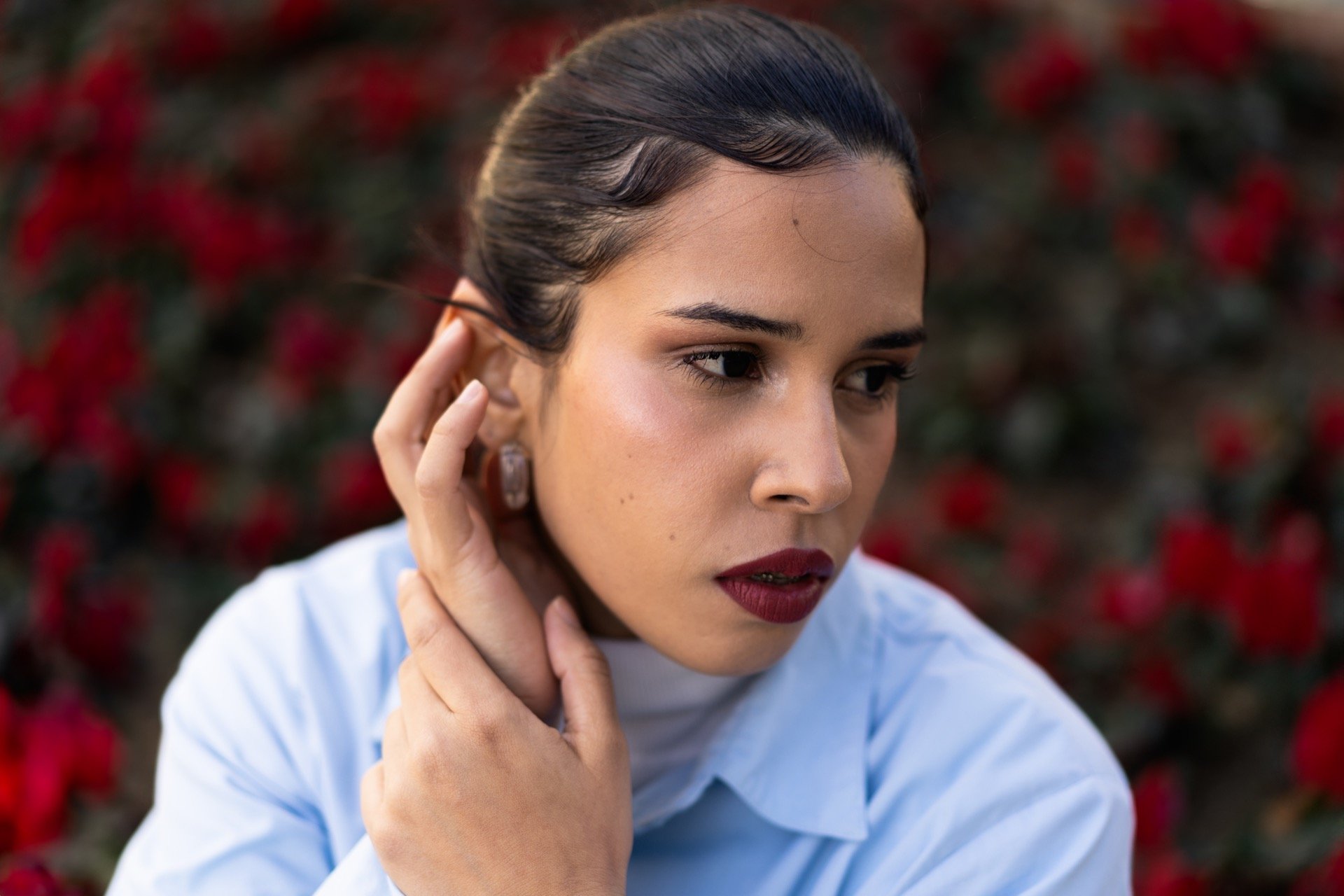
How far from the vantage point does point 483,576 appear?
1.54 m

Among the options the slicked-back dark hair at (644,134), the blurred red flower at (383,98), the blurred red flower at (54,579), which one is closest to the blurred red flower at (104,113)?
the blurred red flower at (383,98)

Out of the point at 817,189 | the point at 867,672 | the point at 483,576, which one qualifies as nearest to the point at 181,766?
the point at 483,576

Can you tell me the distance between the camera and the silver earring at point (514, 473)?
1618 mm

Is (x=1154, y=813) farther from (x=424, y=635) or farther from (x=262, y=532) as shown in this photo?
(x=262, y=532)

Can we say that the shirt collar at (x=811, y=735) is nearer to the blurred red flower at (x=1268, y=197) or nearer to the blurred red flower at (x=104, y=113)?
the blurred red flower at (x=1268, y=197)

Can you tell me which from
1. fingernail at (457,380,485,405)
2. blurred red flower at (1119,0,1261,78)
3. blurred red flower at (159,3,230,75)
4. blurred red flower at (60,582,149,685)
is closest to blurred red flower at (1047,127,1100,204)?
blurred red flower at (1119,0,1261,78)

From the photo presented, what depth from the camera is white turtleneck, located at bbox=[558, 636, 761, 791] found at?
1.67m

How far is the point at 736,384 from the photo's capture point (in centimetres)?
138

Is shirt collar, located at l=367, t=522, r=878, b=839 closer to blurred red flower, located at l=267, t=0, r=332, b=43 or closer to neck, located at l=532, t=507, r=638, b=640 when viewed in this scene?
neck, located at l=532, t=507, r=638, b=640

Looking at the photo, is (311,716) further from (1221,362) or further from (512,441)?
(1221,362)

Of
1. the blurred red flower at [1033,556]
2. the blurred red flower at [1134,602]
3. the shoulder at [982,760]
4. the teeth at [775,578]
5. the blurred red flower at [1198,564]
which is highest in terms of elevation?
the teeth at [775,578]

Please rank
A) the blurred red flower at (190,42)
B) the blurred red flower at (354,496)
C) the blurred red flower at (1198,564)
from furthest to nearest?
the blurred red flower at (190,42) < the blurred red flower at (354,496) < the blurred red flower at (1198,564)

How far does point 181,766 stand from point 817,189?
1175 mm

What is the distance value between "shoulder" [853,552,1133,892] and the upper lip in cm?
32
